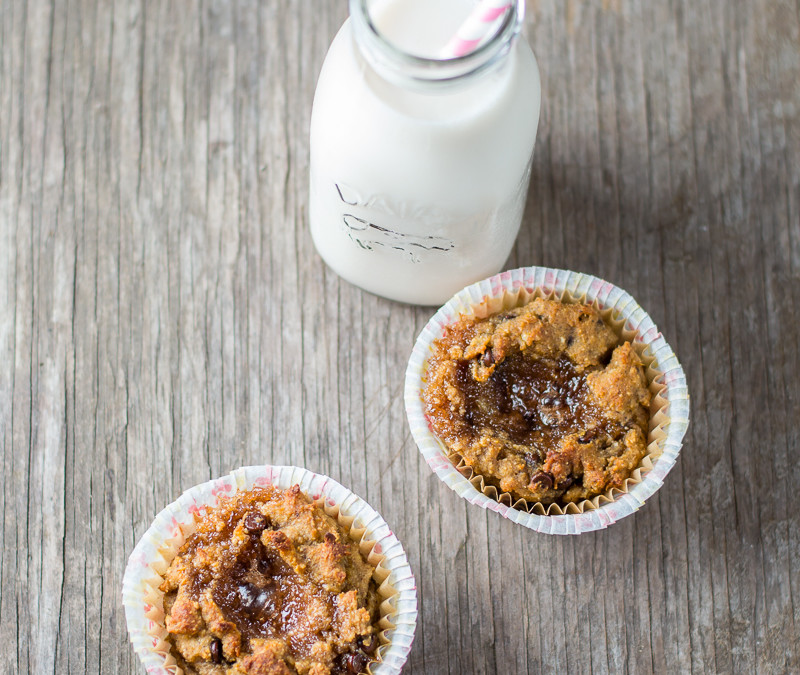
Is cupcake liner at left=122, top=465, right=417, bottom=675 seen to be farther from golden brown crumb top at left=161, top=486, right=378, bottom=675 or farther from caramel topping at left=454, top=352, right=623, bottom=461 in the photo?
caramel topping at left=454, top=352, right=623, bottom=461

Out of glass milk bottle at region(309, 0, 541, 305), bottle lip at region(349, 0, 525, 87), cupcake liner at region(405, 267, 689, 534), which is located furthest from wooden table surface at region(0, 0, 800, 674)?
bottle lip at region(349, 0, 525, 87)

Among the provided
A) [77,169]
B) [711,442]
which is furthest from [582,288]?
[77,169]

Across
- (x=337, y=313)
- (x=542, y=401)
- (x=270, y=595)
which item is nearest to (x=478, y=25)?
(x=542, y=401)

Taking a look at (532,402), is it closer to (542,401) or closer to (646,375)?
(542,401)

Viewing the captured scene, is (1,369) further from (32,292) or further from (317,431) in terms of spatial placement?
(317,431)

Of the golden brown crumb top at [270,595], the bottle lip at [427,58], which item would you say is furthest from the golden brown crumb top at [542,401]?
the bottle lip at [427,58]

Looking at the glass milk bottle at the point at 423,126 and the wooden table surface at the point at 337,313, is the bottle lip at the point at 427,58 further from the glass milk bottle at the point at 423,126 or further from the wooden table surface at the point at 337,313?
the wooden table surface at the point at 337,313
